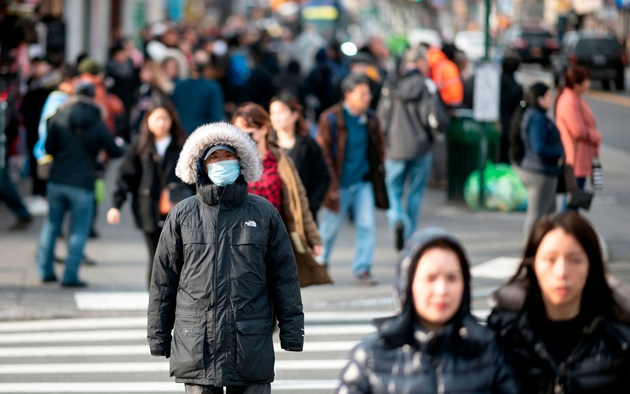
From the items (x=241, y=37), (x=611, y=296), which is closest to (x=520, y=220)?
(x=611, y=296)

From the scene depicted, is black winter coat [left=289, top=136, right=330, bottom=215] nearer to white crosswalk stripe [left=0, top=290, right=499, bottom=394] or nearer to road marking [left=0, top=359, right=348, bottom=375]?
white crosswalk stripe [left=0, top=290, right=499, bottom=394]

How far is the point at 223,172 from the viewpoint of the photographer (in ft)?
17.5

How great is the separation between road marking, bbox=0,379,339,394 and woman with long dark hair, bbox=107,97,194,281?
1.65 metres

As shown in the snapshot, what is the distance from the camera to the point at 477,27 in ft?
212

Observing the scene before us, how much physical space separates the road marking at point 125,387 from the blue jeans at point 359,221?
3.03m

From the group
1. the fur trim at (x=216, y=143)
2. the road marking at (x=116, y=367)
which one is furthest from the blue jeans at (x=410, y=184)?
the fur trim at (x=216, y=143)

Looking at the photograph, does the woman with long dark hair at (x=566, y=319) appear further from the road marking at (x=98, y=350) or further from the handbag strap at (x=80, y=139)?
the handbag strap at (x=80, y=139)

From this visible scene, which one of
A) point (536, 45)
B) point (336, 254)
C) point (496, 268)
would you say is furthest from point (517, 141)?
point (536, 45)

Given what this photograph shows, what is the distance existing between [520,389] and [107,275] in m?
7.94

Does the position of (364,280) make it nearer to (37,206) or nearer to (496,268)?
(496,268)

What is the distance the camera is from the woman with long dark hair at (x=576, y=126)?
36.3 ft

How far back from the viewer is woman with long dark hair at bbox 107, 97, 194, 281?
29.3ft

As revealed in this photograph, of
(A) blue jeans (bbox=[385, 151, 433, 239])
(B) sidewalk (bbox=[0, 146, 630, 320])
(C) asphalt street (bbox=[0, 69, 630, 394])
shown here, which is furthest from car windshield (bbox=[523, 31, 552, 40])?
(A) blue jeans (bbox=[385, 151, 433, 239])

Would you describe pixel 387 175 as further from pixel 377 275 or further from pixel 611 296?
pixel 611 296
